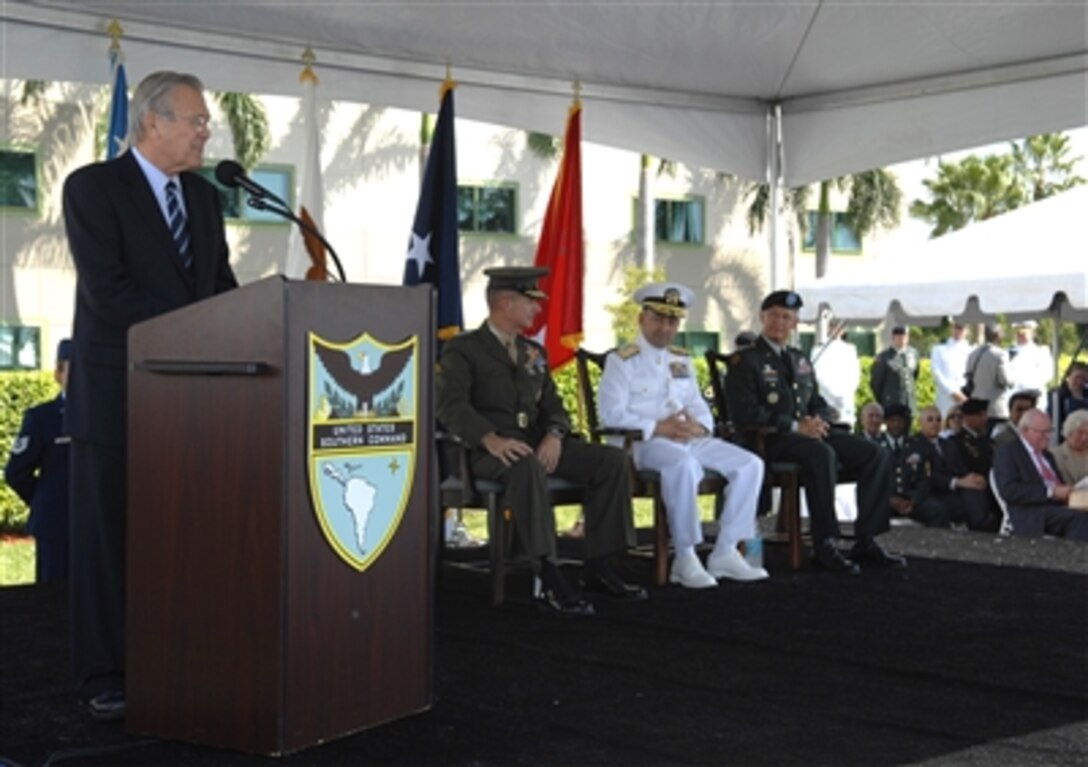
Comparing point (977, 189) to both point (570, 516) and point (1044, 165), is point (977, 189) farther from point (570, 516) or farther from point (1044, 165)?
point (570, 516)

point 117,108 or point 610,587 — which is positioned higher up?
point 117,108

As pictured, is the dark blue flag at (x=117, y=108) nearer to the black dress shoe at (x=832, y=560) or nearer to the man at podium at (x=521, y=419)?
the man at podium at (x=521, y=419)

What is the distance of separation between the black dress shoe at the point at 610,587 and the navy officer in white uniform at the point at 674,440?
46 cm

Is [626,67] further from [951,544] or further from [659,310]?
[951,544]

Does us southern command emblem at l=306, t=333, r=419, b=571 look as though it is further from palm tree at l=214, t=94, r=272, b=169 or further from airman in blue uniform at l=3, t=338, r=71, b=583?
palm tree at l=214, t=94, r=272, b=169

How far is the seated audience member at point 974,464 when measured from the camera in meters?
9.70

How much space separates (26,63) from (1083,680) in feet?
15.9

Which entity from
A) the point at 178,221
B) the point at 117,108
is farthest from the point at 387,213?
the point at 178,221

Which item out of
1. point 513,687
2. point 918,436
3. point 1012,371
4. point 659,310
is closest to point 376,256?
point 1012,371

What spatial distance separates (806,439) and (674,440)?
0.70 m

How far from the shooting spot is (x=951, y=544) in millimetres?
8680

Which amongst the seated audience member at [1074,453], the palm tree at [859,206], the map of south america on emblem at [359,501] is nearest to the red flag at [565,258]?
the seated audience member at [1074,453]

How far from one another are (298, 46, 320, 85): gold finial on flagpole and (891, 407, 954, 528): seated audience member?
431 cm

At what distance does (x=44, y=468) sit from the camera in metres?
6.44
